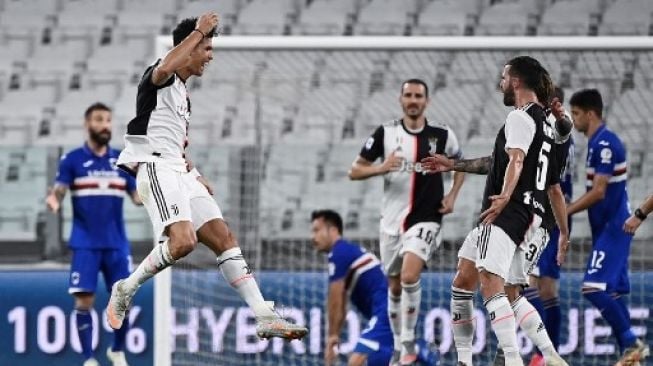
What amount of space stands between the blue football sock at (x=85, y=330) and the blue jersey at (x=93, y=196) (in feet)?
1.69

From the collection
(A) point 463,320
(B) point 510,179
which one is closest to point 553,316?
→ (A) point 463,320

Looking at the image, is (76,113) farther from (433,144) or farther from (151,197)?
(151,197)

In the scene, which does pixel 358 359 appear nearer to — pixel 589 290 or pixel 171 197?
pixel 589 290

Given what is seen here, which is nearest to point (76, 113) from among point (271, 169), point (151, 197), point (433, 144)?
point (271, 169)

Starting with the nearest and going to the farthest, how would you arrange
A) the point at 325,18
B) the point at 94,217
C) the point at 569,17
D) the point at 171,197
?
the point at 171,197, the point at 94,217, the point at 569,17, the point at 325,18

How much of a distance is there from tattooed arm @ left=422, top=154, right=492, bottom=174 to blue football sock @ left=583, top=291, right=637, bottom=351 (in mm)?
2055

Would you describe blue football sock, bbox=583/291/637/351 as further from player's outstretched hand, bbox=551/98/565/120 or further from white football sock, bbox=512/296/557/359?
player's outstretched hand, bbox=551/98/565/120

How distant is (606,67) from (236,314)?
3.63 m

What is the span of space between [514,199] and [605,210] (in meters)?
2.40

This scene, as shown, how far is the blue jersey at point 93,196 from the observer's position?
11.4m

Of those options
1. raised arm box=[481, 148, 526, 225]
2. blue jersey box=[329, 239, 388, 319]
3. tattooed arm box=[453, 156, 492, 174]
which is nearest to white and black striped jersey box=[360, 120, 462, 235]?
blue jersey box=[329, 239, 388, 319]

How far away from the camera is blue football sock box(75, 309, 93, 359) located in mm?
11211

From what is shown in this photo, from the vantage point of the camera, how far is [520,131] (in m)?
8.08

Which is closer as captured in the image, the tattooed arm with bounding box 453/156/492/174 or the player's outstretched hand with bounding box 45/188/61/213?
the tattooed arm with bounding box 453/156/492/174
